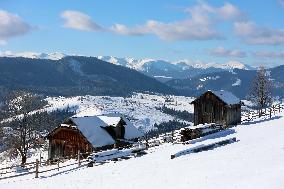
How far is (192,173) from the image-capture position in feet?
99.1

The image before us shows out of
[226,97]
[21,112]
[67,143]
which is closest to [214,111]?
[226,97]

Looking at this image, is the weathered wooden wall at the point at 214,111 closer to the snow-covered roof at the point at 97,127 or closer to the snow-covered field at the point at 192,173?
the snow-covered roof at the point at 97,127

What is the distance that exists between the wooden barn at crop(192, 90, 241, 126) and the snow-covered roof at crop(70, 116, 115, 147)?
1771cm

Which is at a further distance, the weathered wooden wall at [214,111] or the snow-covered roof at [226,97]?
the snow-covered roof at [226,97]

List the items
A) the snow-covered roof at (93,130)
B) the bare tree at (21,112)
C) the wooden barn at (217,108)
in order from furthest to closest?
the wooden barn at (217,108), the snow-covered roof at (93,130), the bare tree at (21,112)

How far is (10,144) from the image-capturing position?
6269 centimetres

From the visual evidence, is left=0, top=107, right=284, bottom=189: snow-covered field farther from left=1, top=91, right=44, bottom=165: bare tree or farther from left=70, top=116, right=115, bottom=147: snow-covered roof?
left=1, top=91, right=44, bottom=165: bare tree

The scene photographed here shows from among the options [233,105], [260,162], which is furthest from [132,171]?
[233,105]

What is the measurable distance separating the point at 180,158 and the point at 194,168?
765 centimetres

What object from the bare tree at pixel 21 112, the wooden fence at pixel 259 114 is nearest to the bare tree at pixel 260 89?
the wooden fence at pixel 259 114

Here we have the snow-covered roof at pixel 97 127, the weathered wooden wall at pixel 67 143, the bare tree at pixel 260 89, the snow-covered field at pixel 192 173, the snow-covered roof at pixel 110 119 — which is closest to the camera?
the snow-covered field at pixel 192 173

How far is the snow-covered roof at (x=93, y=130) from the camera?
194ft

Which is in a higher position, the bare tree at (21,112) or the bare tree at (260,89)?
the bare tree at (260,89)

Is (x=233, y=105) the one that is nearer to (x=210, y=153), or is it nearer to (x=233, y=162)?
(x=210, y=153)
